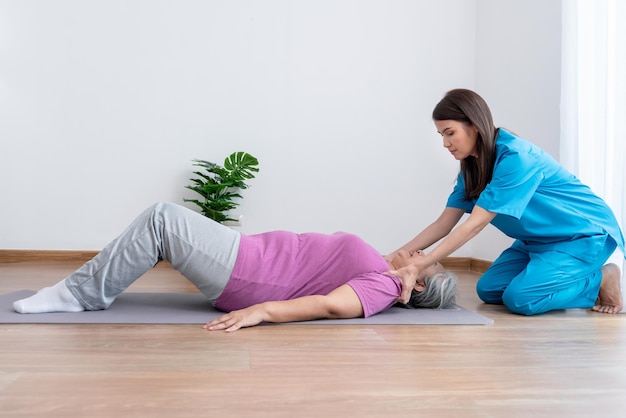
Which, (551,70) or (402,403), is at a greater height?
(551,70)

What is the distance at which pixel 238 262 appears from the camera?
2.30 meters

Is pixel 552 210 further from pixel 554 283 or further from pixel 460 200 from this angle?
pixel 460 200

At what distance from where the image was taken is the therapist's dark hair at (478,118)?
8.71 feet

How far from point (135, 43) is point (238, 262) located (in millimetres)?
3104

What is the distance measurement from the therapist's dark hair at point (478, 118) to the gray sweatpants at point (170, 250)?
0.98m

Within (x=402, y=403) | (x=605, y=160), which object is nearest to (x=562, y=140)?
(x=605, y=160)

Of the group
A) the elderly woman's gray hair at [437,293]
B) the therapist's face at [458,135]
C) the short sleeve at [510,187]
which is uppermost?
the therapist's face at [458,135]

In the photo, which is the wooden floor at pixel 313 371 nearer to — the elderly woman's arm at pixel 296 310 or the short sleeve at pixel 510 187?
the elderly woman's arm at pixel 296 310

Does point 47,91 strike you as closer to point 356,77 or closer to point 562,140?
point 356,77

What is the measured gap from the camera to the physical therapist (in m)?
2.63

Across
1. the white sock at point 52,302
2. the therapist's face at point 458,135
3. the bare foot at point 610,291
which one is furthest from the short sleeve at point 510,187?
the white sock at point 52,302

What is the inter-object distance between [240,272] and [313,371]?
716 millimetres

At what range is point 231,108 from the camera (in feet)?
16.3

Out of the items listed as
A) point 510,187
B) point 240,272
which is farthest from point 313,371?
point 510,187
